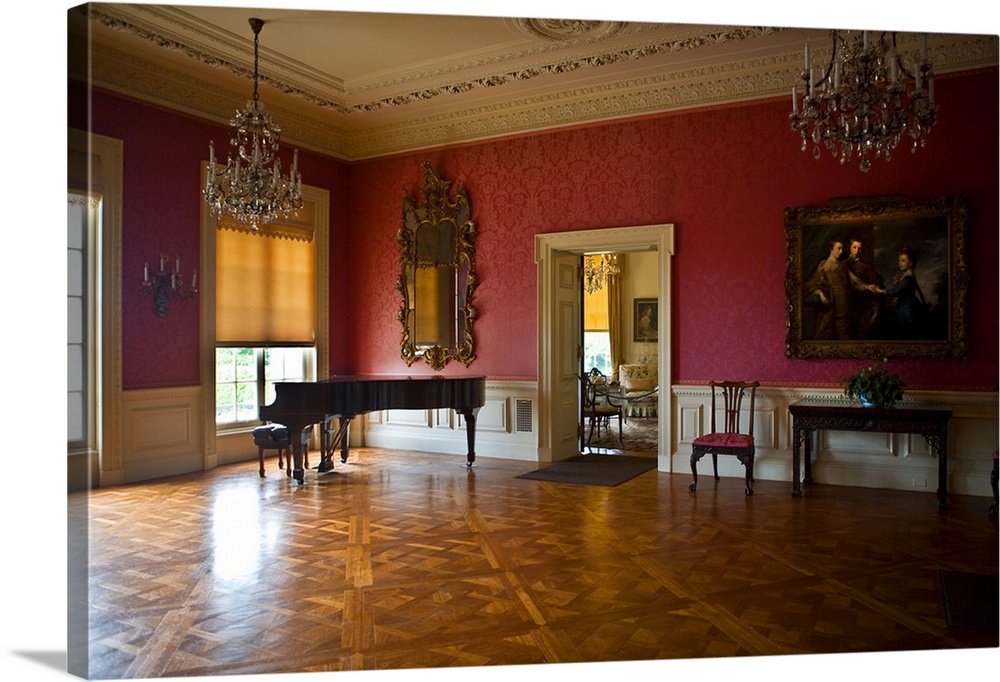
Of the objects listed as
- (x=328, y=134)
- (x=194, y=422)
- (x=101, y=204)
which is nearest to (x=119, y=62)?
(x=101, y=204)

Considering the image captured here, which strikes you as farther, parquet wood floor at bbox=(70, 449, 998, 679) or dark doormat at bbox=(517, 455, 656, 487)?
dark doormat at bbox=(517, 455, 656, 487)

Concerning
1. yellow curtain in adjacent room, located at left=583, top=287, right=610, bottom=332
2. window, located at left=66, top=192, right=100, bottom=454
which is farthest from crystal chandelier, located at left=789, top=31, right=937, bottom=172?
yellow curtain in adjacent room, located at left=583, top=287, right=610, bottom=332

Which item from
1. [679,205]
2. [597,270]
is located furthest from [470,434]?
[597,270]

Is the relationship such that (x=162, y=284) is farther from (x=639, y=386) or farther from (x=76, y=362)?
(x=639, y=386)

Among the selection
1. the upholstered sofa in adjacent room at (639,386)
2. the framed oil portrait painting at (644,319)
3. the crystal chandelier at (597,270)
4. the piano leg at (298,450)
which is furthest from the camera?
the framed oil portrait painting at (644,319)

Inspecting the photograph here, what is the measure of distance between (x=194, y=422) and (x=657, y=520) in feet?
14.7

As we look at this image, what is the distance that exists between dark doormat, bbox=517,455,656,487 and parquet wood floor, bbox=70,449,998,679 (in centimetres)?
32

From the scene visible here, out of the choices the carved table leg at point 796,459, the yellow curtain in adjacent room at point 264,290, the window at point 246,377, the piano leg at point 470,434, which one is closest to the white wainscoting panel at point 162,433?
the window at point 246,377

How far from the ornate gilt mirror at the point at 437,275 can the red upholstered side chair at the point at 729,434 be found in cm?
270

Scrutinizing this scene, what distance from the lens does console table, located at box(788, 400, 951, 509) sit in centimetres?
561

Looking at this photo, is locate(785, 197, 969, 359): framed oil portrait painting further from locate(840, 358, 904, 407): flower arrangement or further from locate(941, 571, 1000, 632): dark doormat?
locate(941, 571, 1000, 632): dark doormat

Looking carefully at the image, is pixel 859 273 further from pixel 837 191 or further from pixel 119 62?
pixel 119 62

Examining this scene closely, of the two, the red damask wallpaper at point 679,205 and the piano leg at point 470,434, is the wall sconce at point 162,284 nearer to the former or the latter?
the red damask wallpaper at point 679,205

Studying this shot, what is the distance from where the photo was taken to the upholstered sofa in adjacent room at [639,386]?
12164mm
